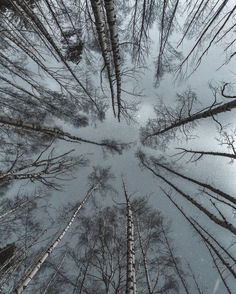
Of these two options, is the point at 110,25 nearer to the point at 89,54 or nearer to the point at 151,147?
the point at 89,54

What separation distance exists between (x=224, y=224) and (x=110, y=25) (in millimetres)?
4823

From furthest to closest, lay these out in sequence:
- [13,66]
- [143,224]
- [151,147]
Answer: [151,147], [143,224], [13,66]

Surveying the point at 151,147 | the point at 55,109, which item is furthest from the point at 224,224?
the point at 151,147

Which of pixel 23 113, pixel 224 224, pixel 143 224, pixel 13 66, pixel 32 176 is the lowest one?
pixel 143 224

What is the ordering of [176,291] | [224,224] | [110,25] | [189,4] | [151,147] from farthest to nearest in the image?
[151,147]
[176,291]
[224,224]
[110,25]
[189,4]

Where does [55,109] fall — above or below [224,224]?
above

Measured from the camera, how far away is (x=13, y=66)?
8.71 m

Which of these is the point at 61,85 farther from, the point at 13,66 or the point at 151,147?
the point at 151,147

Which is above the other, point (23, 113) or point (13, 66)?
point (13, 66)

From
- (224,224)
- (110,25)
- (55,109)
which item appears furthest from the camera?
(55,109)

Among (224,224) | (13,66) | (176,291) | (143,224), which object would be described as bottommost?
(176,291)

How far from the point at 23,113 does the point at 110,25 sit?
23.8ft

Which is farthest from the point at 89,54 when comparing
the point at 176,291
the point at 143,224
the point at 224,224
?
the point at 176,291

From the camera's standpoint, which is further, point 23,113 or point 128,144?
point 128,144
